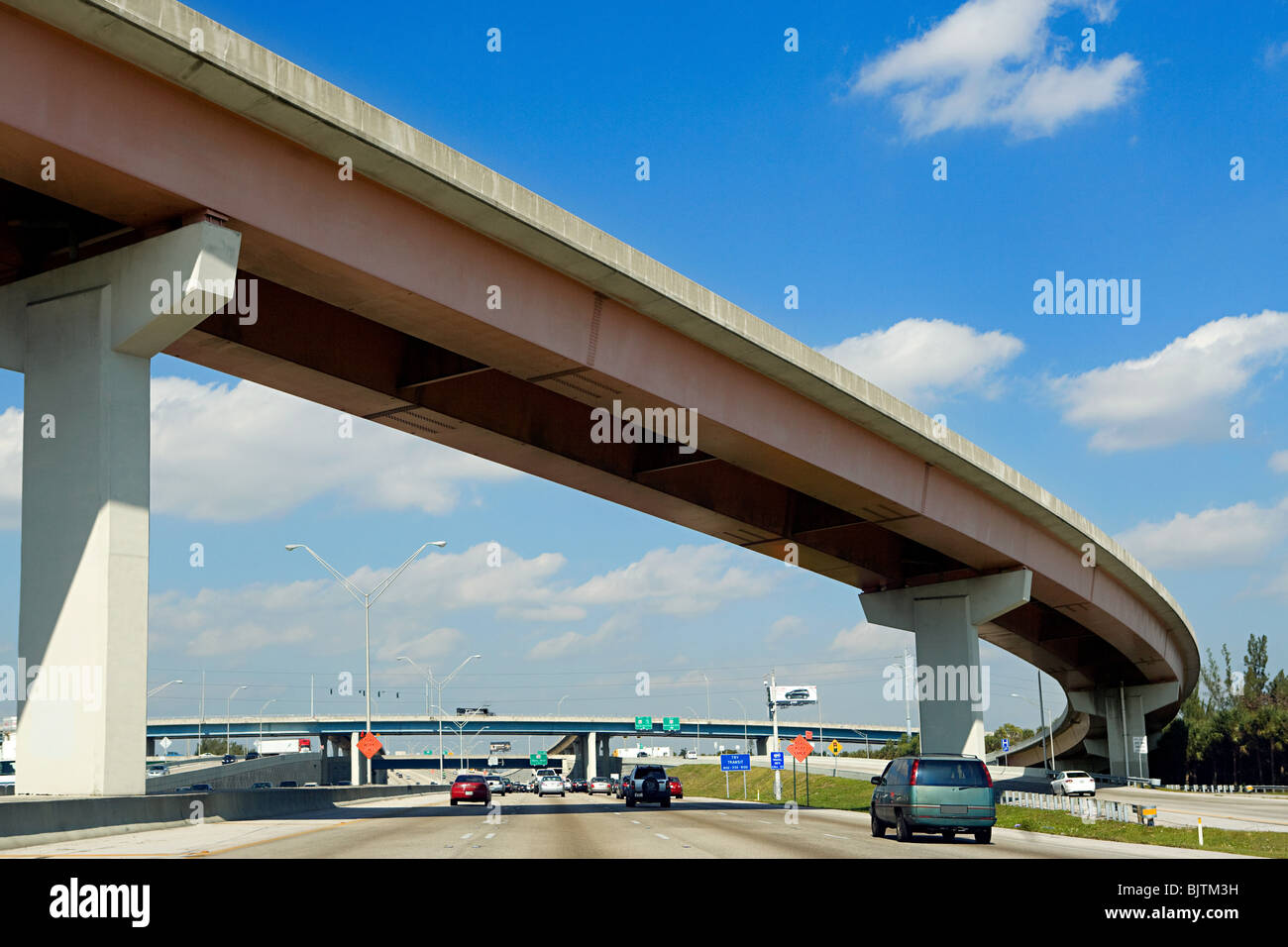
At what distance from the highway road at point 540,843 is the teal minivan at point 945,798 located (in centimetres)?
41

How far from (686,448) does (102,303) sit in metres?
16.5

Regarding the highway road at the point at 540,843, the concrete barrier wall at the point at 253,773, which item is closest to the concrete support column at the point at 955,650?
the highway road at the point at 540,843

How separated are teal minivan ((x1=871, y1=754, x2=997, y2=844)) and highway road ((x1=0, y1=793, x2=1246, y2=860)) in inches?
16.0

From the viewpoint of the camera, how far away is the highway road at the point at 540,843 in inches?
719

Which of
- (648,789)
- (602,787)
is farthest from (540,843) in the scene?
(602,787)

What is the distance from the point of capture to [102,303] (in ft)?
69.0

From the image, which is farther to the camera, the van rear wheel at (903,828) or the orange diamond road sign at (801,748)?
the orange diamond road sign at (801,748)

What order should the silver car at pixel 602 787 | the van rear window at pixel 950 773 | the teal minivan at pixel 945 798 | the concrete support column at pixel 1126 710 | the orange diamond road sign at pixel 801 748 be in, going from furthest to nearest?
the silver car at pixel 602 787 < the concrete support column at pixel 1126 710 < the orange diamond road sign at pixel 801 748 < the van rear window at pixel 950 773 < the teal minivan at pixel 945 798

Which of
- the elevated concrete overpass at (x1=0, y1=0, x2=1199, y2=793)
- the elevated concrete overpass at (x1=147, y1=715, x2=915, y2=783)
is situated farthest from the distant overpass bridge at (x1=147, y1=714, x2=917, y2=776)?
the elevated concrete overpass at (x1=0, y1=0, x2=1199, y2=793)

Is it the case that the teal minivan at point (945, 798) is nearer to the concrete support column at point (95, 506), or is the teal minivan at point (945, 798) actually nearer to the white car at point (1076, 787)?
the concrete support column at point (95, 506)

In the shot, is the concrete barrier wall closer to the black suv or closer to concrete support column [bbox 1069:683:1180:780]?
the black suv

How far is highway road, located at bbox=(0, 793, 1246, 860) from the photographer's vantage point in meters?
18.2
